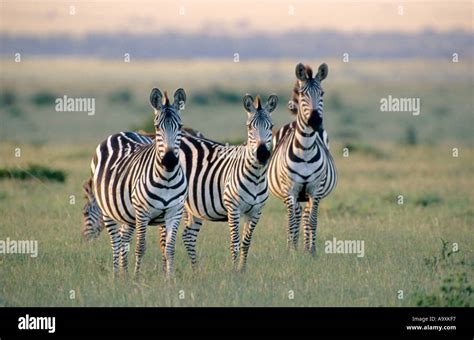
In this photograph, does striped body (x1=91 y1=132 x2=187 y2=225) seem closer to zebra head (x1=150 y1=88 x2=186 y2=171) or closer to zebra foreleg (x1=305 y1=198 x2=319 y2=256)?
zebra head (x1=150 y1=88 x2=186 y2=171)

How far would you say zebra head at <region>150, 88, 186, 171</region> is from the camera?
998cm

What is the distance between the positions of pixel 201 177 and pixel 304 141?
1.53 meters

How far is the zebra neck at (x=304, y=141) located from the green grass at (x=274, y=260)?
1.21 metres

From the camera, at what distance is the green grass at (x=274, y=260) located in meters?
9.88

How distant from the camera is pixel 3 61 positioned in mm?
49969

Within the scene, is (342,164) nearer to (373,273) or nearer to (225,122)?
(373,273)

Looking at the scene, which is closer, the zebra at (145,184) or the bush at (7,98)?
the zebra at (145,184)

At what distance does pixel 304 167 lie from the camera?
1250 cm

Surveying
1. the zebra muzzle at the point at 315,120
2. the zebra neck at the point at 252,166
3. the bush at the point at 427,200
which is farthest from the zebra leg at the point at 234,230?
the bush at the point at 427,200

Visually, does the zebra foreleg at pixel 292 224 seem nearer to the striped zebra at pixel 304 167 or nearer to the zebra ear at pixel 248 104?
the striped zebra at pixel 304 167

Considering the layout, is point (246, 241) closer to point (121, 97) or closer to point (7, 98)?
point (7, 98)

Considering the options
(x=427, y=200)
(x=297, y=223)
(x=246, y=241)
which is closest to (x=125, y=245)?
(x=246, y=241)

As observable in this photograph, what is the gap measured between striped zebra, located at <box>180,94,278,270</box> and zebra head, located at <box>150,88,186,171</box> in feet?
3.09

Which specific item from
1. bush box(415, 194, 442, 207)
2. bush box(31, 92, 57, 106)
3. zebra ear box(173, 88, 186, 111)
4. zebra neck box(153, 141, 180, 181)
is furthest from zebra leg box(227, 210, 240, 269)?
bush box(31, 92, 57, 106)
